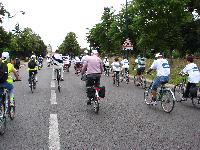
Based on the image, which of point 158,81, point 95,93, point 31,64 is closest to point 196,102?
point 158,81

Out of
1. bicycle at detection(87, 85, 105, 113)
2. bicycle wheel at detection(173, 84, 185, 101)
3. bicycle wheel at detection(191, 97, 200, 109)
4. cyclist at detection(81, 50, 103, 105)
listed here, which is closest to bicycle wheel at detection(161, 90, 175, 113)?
bicycle wheel at detection(191, 97, 200, 109)

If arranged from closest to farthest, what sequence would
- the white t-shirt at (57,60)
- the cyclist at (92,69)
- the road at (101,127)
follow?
the road at (101,127) < the cyclist at (92,69) < the white t-shirt at (57,60)

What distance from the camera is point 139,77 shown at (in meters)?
20.7

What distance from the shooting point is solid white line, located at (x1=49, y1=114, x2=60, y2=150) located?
675 centimetres

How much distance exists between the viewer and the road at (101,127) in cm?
692

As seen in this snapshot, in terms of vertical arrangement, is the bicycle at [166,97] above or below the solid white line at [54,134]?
above

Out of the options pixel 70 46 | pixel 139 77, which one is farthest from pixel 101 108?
pixel 70 46

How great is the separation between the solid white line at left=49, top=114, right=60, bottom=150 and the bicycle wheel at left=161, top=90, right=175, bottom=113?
3416 mm

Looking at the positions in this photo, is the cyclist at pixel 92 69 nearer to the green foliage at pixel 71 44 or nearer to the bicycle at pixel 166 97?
the bicycle at pixel 166 97

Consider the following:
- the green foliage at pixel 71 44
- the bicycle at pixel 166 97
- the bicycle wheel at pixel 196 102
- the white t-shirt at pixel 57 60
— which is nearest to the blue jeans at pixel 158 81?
the bicycle at pixel 166 97

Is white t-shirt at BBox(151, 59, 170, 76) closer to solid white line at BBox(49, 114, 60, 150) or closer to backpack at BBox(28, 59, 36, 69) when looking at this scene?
solid white line at BBox(49, 114, 60, 150)

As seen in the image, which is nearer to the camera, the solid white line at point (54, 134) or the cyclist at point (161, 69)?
the solid white line at point (54, 134)

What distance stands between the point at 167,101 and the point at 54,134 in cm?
453

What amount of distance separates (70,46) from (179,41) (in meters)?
131
